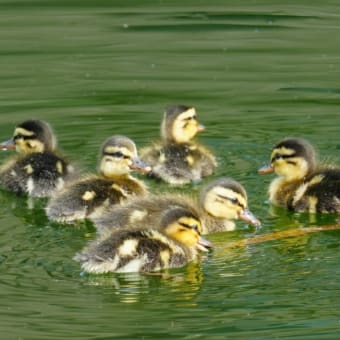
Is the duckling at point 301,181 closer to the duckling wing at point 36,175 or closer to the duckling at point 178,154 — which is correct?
the duckling at point 178,154

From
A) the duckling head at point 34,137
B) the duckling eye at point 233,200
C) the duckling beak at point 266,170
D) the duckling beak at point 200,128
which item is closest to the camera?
the duckling eye at point 233,200

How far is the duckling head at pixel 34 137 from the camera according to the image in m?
8.42

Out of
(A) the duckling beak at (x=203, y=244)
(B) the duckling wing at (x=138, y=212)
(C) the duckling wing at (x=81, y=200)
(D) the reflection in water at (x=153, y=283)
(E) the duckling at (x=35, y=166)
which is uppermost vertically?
(E) the duckling at (x=35, y=166)

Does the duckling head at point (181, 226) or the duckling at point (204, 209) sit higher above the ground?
the duckling at point (204, 209)

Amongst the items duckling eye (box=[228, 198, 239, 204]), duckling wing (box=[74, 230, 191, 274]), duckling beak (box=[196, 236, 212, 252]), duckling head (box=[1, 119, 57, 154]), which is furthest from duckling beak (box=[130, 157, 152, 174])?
duckling wing (box=[74, 230, 191, 274])

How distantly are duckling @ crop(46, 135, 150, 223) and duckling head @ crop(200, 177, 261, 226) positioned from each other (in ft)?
1.64

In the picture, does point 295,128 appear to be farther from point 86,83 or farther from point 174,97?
point 86,83

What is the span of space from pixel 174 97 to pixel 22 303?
4344mm

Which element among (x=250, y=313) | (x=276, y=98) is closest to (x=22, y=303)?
(x=250, y=313)

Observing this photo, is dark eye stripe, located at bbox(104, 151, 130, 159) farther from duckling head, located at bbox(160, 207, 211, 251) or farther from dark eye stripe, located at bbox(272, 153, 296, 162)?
duckling head, located at bbox(160, 207, 211, 251)

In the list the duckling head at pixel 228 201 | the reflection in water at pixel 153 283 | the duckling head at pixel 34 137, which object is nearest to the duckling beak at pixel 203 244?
the reflection in water at pixel 153 283

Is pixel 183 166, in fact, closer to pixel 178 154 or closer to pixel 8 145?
pixel 178 154

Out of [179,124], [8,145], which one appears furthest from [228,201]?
[8,145]

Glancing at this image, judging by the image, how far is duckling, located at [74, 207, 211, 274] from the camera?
655cm
